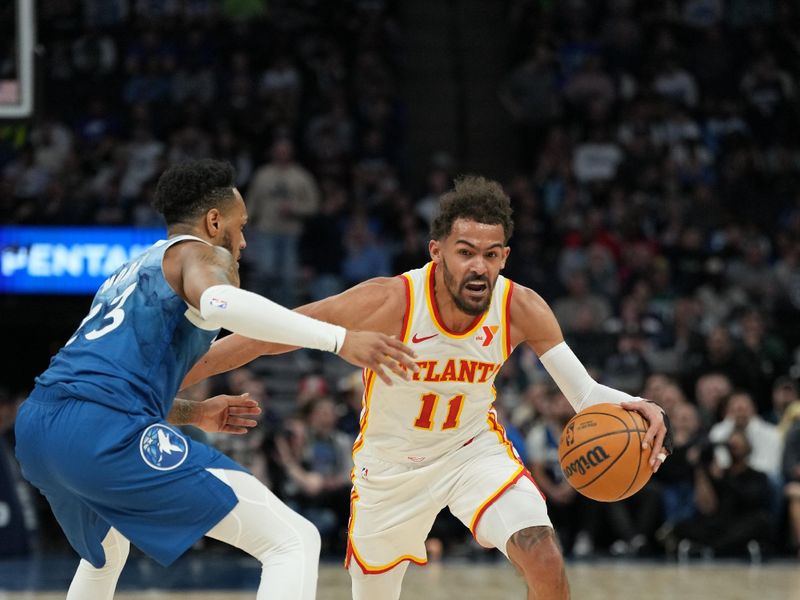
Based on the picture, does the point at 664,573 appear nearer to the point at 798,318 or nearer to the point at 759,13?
the point at 798,318

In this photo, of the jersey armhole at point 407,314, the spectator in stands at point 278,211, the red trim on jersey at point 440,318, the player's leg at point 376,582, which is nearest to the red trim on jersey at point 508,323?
the red trim on jersey at point 440,318

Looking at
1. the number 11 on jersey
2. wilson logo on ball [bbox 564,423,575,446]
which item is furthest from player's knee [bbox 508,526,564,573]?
the number 11 on jersey

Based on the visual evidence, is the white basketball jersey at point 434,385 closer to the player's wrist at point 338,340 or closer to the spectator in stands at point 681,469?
the player's wrist at point 338,340

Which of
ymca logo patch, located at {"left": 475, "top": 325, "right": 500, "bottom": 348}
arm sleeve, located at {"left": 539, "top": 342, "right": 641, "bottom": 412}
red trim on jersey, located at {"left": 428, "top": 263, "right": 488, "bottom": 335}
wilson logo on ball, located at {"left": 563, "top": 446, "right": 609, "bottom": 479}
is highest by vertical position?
red trim on jersey, located at {"left": 428, "top": 263, "right": 488, "bottom": 335}

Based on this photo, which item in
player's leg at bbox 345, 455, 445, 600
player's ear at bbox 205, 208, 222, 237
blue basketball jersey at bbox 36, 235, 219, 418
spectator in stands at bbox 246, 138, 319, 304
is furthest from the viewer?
spectator in stands at bbox 246, 138, 319, 304

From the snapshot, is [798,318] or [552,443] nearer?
[552,443]

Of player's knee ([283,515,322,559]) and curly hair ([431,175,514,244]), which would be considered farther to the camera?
curly hair ([431,175,514,244])

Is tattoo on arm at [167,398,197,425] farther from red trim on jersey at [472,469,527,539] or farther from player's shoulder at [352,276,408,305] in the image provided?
red trim on jersey at [472,469,527,539]

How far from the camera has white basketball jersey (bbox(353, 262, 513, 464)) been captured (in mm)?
5738

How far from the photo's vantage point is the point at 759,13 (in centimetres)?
1822

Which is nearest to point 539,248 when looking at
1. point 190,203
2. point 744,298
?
point 744,298

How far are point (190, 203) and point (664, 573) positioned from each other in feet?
21.4

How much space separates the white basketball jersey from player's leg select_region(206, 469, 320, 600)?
1.24 meters

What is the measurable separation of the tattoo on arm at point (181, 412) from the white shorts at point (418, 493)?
936 millimetres
